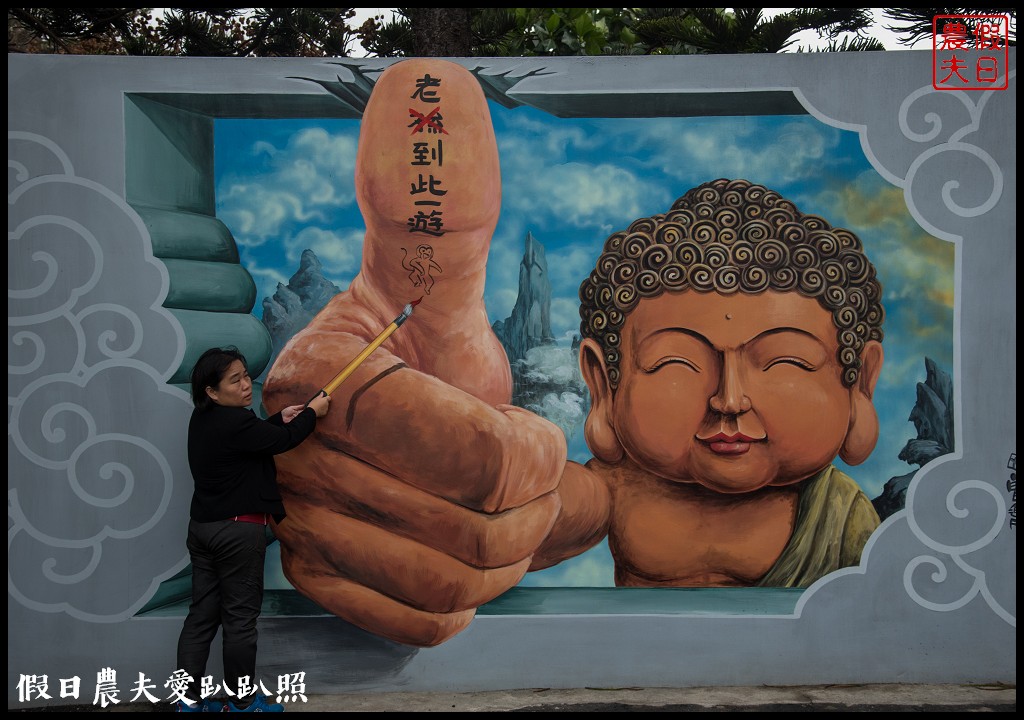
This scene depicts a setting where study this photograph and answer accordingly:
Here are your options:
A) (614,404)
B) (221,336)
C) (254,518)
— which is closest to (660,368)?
(614,404)

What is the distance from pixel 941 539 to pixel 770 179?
1.84 meters

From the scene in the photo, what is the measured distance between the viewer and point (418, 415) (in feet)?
13.0

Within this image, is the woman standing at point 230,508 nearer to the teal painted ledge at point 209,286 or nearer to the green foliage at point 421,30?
the teal painted ledge at point 209,286

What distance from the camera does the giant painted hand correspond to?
3.96m

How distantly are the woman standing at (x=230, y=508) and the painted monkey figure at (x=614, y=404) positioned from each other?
317 millimetres

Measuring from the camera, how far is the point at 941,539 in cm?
411

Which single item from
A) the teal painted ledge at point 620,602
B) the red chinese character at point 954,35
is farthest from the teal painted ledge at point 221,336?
the red chinese character at point 954,35

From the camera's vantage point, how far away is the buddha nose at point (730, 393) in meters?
4.04

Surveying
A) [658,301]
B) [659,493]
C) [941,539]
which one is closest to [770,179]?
[658,301]

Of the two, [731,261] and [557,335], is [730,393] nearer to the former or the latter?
[731,261]

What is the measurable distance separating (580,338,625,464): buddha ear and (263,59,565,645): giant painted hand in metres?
0.17

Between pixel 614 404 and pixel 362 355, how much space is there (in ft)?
3.84

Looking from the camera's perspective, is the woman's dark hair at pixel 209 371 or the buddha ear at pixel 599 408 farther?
the buddha ear at pixel 599 408

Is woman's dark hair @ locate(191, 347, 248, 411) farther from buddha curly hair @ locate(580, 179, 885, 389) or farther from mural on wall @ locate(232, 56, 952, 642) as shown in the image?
buddha curly hair @ locate(580, 179, 885, 389)
